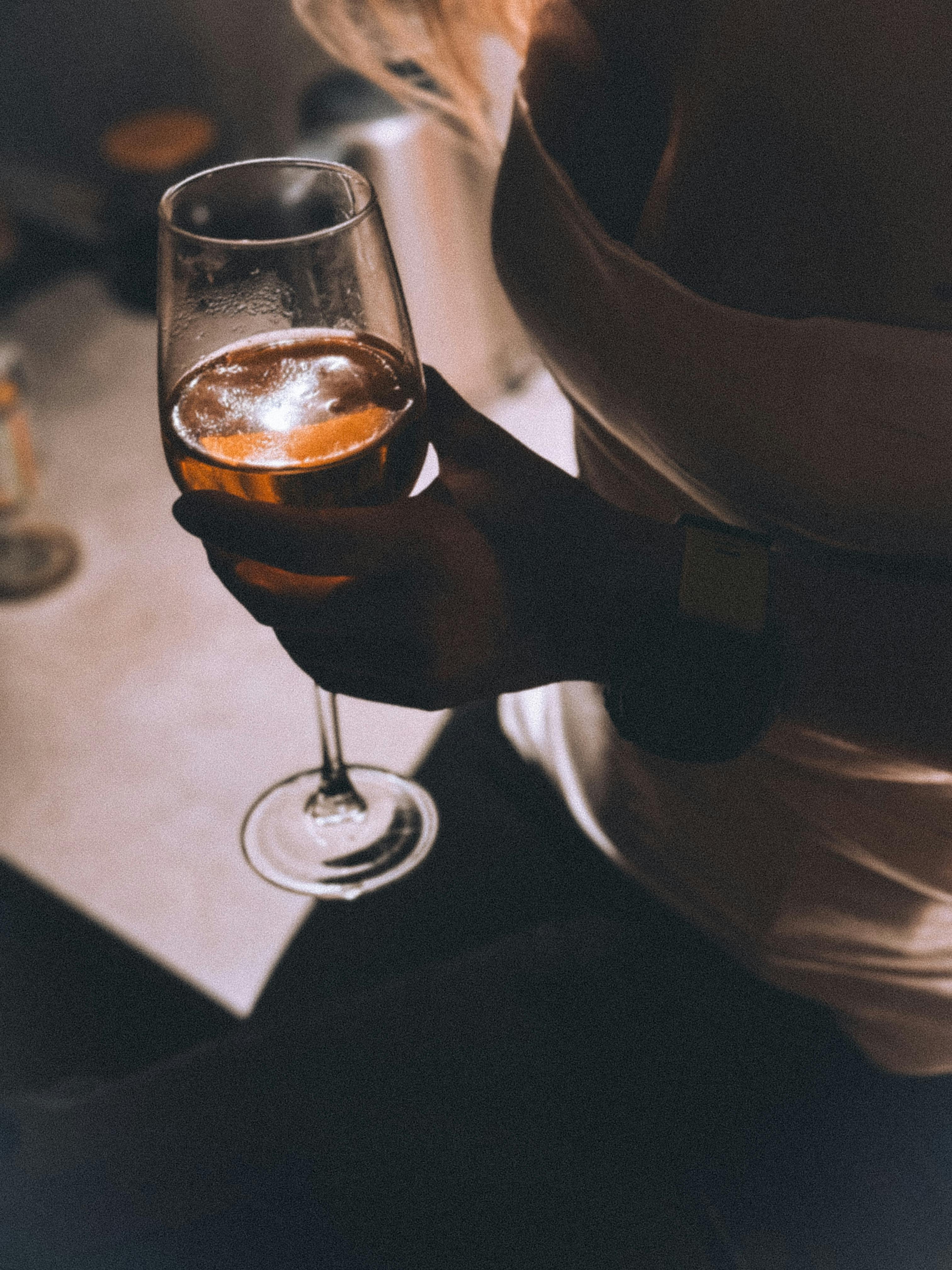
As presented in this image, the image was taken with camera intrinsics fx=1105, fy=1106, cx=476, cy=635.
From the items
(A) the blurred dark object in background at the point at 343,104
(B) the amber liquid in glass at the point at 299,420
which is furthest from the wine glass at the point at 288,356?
(A) the blurred dark object in background at the point at 343,104

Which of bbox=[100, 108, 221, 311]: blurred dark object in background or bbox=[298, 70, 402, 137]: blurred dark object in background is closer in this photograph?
bbox=[298, 70, 402, 137]: blurred dark object in background

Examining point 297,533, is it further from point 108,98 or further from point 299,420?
point 108,98

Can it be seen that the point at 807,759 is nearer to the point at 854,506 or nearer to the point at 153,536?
the point at 854,506

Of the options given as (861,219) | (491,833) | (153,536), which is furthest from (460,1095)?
(153,536)

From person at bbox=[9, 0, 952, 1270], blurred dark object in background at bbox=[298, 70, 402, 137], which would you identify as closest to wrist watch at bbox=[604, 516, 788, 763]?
person at bbox=[9, 0, 952, 1270]

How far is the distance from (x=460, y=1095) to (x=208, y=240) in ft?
1.68

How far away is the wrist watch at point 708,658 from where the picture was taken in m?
0.58

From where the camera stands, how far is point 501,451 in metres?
0.58

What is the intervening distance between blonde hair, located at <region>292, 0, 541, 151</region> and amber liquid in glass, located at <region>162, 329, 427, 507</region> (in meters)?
0.47

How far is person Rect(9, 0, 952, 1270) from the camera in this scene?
1.86ft

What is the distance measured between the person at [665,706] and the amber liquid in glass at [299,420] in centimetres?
3

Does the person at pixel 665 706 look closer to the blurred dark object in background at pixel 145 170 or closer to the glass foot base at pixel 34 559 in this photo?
the glass foot base at pixel 34 559

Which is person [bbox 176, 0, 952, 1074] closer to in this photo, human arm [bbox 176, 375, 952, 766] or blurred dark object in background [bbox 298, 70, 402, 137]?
human arm [bbox 176, 375, 952, 766]

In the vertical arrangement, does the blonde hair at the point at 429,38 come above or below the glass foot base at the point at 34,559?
above
